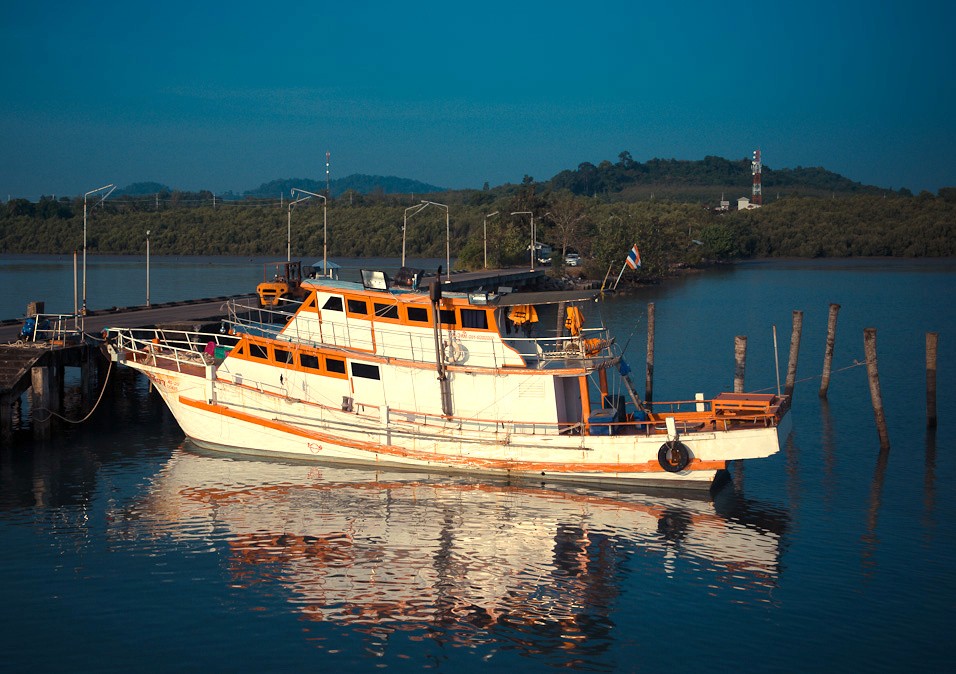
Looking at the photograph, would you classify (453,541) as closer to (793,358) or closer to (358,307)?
(358,307)

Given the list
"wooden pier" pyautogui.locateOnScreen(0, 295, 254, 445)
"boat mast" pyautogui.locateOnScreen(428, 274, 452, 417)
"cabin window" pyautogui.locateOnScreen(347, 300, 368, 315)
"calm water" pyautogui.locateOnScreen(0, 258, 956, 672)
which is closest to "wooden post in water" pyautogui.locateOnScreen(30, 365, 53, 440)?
"wooden pier" pyautogui.locateOnScreen(0, 295, 254, 445)

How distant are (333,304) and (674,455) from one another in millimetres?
12126

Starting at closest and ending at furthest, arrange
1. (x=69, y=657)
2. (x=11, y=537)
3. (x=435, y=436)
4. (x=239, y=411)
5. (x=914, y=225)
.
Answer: (x=69, y=657)
(x=11, y=537)
(x=435, y=436)
(x=239, y=411)
(x=914, y=225)

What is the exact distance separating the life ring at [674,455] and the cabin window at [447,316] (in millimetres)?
7606

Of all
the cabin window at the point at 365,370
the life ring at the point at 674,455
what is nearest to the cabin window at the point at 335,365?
the cabin window at the point at 365,370

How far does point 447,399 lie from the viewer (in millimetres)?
32562

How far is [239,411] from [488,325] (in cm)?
896

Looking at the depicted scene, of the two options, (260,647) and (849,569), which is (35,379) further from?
(849,569)

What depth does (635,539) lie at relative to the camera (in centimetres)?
2691

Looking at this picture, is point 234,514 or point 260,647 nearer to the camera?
point 260,647

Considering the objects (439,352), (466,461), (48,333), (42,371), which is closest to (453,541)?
(466,461)

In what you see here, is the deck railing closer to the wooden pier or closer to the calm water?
the wooden pier

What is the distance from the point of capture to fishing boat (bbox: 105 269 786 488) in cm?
3088

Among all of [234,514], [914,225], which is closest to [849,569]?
[234,514]
